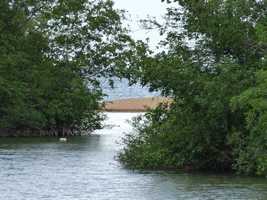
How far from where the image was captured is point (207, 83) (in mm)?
24469

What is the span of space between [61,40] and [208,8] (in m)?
31.0

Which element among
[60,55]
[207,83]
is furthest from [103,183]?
[60,55]

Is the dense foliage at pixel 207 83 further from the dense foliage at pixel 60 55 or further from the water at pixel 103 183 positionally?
the dense foliage at pixel 60 55

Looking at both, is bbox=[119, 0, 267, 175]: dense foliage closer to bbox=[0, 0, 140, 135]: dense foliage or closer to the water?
the water

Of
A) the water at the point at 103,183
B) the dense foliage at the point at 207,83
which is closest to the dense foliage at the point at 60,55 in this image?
the water at the point at 103,183

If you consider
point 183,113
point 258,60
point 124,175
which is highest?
point 258,60

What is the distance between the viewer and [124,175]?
25.5 metres

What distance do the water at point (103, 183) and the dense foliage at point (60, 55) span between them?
76.9ft

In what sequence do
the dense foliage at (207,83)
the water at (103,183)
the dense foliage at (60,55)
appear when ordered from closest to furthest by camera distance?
→ the water at (103,183) < the dense foliage at (207,83) < the dense foliage at (60,55)

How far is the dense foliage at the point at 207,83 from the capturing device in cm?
2448

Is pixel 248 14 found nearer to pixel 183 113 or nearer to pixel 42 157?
pixel 183 113

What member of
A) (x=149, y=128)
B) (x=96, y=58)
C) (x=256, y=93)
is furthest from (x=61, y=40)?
(x=256, y=93)

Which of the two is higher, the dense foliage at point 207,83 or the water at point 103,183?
the dense foliage at point 207,83

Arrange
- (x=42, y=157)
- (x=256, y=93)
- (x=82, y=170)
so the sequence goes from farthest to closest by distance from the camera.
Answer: (x=42, y=157), (x=82, y=170), (x=256, y=93)
